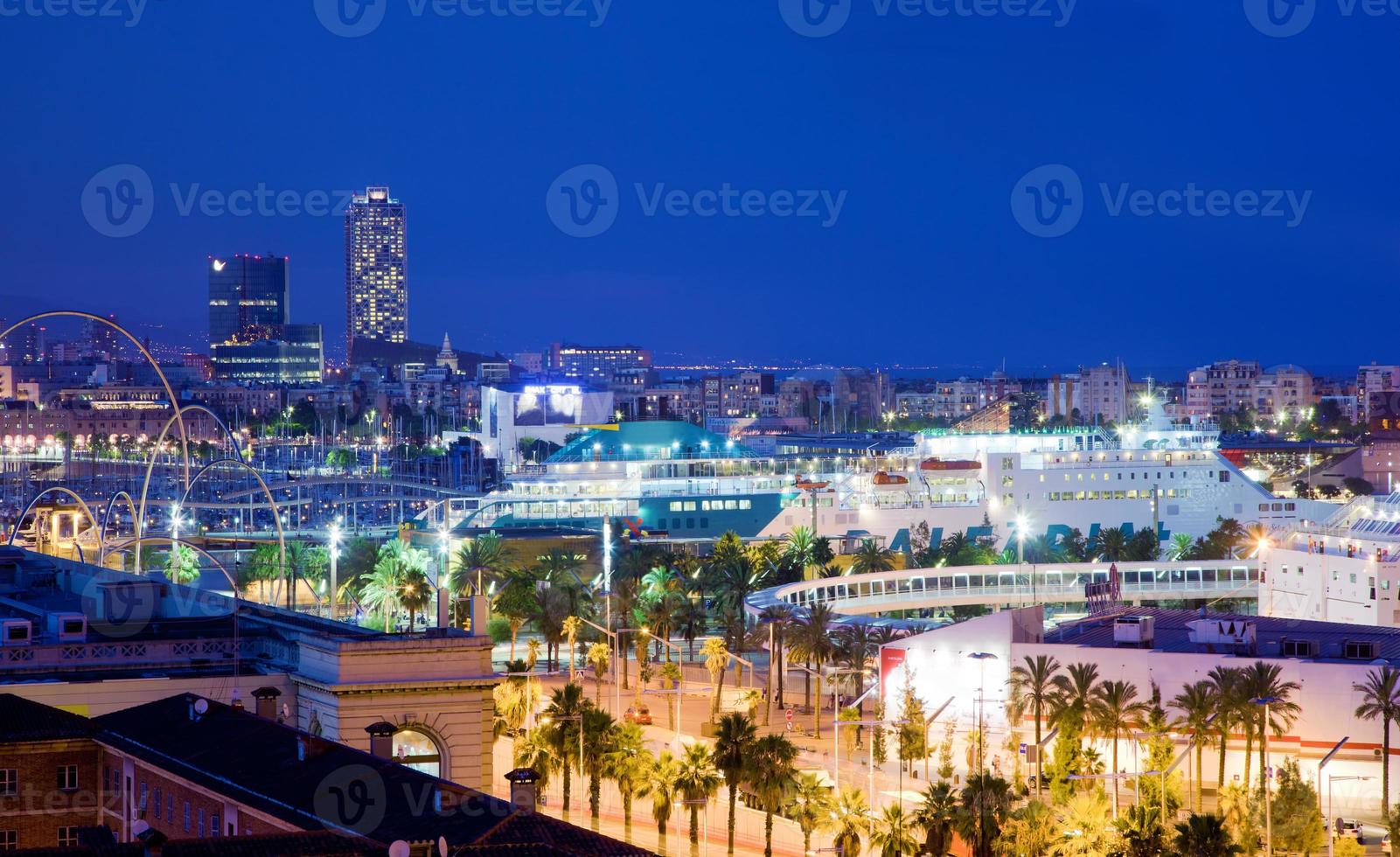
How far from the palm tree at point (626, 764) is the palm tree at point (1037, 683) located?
7955 millimetres

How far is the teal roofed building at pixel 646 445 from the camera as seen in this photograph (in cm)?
9925

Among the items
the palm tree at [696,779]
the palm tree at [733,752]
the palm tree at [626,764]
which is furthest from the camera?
the palm tree at [626,764]

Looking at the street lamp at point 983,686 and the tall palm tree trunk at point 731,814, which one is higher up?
the street lamp at point 983,686

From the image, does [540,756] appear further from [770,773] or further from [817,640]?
[817,640]

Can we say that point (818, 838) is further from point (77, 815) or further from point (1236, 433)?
point (1236, 433)

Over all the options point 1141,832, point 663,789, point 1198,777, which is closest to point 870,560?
point 1198,777

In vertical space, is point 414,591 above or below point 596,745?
above

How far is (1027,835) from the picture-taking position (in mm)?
31156

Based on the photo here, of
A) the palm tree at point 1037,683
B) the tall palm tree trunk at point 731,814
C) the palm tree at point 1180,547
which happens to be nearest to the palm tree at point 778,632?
the palm tree at point 1037,683

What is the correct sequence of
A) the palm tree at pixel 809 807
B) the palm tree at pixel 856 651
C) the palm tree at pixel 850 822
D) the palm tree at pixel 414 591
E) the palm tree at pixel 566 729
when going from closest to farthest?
the palm tree at pixel 850 822
the palm tree at pixel 809 807
the palm tree at pixel 566 729
the palm tree at pixel 856 651
the palm tree at pixel 414 591

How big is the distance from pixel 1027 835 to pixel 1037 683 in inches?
325

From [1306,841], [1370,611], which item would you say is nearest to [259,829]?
[1306,841]

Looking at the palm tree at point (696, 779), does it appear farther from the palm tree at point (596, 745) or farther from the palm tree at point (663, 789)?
the palm tree at point (596, 745)

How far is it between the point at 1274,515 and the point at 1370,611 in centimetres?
3075
